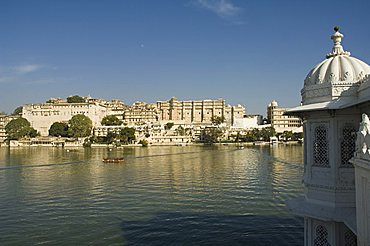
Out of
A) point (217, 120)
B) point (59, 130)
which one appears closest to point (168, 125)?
point (217, 120)

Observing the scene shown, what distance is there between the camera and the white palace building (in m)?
5.36

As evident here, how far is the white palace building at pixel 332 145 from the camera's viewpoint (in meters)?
5.36

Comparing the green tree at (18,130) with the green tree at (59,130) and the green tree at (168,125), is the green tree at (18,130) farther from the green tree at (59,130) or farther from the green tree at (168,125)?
the green tree at (168,125)

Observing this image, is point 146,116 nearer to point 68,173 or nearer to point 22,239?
point 68,173

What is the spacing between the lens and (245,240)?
9648mm

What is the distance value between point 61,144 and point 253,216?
65.2m

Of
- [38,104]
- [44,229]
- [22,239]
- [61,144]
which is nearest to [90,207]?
[44,229]

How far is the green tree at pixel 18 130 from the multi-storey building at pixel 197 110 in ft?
111

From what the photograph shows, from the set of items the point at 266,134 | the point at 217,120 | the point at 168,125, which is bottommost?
the point at 266,134

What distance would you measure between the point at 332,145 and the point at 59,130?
77463 millimetres

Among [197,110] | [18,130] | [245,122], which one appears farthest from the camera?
[197,110]

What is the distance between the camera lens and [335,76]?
5.61m

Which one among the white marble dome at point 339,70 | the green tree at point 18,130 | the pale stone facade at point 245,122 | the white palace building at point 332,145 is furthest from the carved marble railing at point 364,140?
the pale stone facade at point 245,122

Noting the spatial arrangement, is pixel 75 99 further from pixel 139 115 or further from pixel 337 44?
pixel 337 44
